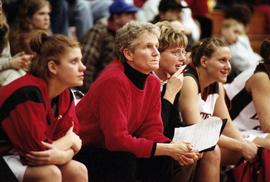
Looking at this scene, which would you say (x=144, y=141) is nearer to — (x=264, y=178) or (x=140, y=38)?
(x=140, y=38)

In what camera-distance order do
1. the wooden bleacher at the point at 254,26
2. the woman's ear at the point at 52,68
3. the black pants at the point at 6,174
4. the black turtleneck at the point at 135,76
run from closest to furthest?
1. the black pants at the point at 6,174
2. the woman's ear at the point at 52,68
3. the black turtleneck at the point at 135,76
4. the wooden bleacher at the point at 254,26

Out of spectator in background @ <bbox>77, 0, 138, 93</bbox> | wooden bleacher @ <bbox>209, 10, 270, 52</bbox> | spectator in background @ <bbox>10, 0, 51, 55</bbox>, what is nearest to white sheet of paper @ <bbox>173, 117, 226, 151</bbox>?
spectator in background @ <bbox>10, 0, 51, 55</bbox>

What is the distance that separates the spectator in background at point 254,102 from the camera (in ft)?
14.0

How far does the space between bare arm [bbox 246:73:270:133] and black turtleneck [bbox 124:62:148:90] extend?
1035 millimetres

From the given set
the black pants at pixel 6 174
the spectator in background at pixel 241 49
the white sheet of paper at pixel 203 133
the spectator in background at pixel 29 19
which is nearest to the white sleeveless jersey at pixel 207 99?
the white sheet of paper at pixel 203 133

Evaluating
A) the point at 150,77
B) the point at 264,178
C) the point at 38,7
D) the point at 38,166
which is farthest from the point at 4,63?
the point at 264,178

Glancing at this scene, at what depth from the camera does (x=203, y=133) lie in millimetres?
3629

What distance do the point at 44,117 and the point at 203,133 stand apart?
0.93 m

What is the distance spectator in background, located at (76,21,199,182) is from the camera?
3.37m

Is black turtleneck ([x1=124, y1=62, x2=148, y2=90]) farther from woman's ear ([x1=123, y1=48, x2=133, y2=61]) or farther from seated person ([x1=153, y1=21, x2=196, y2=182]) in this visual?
seated person ([x1=153, y1=21, x2=196, y2=182])

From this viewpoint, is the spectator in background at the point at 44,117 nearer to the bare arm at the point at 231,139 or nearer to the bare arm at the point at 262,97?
the bare arm at the point at 231,139

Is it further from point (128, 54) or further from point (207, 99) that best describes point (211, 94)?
point (128, 54)

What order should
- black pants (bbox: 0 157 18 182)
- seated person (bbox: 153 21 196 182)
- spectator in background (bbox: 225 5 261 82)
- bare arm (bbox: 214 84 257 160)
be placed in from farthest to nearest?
1. spectator in background (bbox: 225 5 261 82)
2. bare arm (bbox: 214 84 257 160)
3. seated person (bbox: 153 21 196 182)
4. black pants (bbox: 0 157 18 182)

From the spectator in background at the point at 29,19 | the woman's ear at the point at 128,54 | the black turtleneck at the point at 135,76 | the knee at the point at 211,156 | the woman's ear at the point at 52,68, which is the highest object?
the woman's ear at the point at 52,68
